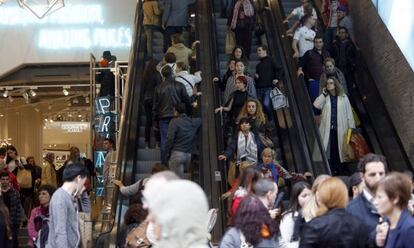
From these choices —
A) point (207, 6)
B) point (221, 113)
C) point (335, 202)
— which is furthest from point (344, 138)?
point (335, 202)

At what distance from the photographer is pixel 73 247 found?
20.0 feet

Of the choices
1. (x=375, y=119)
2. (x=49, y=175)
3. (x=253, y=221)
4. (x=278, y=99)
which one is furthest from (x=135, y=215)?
(x=49, y=175)

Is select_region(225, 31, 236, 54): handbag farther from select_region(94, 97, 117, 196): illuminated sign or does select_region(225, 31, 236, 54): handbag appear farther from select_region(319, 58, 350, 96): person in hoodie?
select_region(94, 97, 117, 196): illuminated sign

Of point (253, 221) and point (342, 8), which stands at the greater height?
point (342, 8)

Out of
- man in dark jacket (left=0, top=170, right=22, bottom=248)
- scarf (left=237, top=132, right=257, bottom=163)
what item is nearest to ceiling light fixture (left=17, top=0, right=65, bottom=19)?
man in dark jacket (left=0, top=170, right=22, bottom=248)

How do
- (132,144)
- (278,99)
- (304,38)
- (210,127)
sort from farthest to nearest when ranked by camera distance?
(304,38)
(278,99)
(132,144)
(210,127)

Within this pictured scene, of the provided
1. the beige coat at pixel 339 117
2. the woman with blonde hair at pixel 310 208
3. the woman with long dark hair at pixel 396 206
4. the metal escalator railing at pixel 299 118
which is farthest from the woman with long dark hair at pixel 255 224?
the beige coat at pixel 339 117

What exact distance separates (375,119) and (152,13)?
4935mm

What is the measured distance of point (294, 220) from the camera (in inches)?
215

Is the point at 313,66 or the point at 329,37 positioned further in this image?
the point at 329,37

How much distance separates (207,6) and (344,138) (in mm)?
5157

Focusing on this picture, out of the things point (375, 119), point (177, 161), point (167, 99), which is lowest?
point (177, 161)

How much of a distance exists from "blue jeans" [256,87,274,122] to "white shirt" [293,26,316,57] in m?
1.57

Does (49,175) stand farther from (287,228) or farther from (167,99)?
(287,228)
